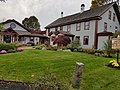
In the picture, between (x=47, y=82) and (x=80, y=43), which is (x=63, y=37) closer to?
(x=80, y=43)

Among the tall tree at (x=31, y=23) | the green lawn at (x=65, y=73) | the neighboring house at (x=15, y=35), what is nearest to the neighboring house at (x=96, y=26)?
the neighboring house at (x=15, y=35)

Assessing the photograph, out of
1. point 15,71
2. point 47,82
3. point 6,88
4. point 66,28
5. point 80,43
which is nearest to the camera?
point 47,82

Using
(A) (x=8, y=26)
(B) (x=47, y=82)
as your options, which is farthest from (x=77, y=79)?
(A) (x=8, y=26)

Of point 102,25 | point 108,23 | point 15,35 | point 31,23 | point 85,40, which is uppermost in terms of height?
point 31,23

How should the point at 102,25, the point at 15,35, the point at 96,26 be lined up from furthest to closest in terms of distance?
the point at 15,35
the point at 102,25
the point at 96,26

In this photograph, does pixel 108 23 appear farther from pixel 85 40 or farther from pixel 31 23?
pixel 31 23

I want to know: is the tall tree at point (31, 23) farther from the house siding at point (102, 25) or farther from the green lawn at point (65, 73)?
the green lawn at point (65, 73)

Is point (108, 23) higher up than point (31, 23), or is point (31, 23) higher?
point (31, 23)

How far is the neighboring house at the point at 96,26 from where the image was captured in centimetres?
2903

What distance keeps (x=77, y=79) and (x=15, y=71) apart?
3.64 m

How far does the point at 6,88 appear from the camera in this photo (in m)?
7.71

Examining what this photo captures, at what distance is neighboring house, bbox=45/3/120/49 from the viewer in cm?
2903

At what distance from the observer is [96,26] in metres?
29.1

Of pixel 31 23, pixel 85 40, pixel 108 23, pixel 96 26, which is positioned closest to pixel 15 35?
pixel 85 40
